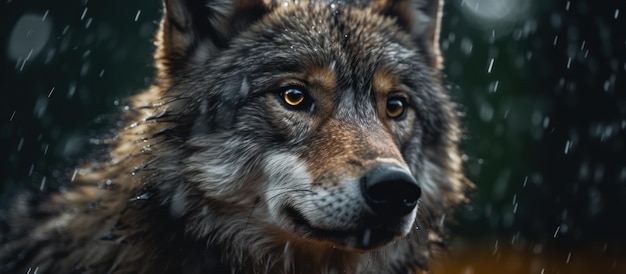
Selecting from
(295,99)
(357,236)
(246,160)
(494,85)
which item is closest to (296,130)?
(295,99)

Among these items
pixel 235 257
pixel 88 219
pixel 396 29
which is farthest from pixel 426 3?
pixel 88 219

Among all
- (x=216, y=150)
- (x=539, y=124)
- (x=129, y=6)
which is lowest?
(x=539, y=124)

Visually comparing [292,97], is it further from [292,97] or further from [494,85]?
[494,85]

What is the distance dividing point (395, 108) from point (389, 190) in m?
0.98

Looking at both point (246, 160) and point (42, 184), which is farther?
point (42, 184)

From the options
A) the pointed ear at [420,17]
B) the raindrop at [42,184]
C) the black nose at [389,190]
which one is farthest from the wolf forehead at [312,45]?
the raindrop at [42,184]

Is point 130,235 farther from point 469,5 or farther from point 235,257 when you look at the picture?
point 469,5

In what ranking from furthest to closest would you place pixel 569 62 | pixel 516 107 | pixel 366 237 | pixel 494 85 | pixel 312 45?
pixel 494 85
pixel 516 107
pixel 569 62
pixel 312 45
pixel 366 237

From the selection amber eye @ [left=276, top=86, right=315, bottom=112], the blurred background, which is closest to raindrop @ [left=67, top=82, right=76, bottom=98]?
the blurred background

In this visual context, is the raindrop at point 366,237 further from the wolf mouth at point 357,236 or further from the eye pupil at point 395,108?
the eye pupil at point 395,108

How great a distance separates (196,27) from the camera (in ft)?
13.5

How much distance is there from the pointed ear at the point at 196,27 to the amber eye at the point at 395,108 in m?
0.93

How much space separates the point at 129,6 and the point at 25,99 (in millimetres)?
2149

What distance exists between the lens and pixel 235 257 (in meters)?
3.87
